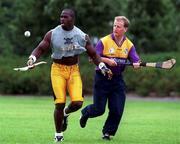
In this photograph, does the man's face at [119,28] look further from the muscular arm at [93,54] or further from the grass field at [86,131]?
the grass field at [86,131]

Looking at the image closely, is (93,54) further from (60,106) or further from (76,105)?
(60,106)

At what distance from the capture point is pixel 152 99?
106 ft

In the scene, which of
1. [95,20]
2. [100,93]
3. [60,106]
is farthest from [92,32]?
[60,106]

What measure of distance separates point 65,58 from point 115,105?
1437 millimetres

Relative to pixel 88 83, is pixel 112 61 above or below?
above

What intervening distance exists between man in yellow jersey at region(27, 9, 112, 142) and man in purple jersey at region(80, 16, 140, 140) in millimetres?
532

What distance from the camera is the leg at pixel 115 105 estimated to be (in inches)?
517

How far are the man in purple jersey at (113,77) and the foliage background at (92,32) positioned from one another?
19.3 m

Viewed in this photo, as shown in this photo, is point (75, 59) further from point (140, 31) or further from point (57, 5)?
point (140, 31)

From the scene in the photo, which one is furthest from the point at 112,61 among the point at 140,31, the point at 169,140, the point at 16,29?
the point at 140,31

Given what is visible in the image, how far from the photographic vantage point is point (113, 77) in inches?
515

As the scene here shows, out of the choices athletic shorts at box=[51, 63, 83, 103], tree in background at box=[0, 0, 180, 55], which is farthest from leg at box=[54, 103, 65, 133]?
tree in background at box=[0, 0, 180, 55]

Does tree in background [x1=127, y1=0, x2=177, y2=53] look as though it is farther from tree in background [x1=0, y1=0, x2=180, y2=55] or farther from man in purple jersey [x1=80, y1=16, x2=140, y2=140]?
man in purple jersey [x1=80, y1=16, x2=140, y2=140]

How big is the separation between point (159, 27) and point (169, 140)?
108ft
